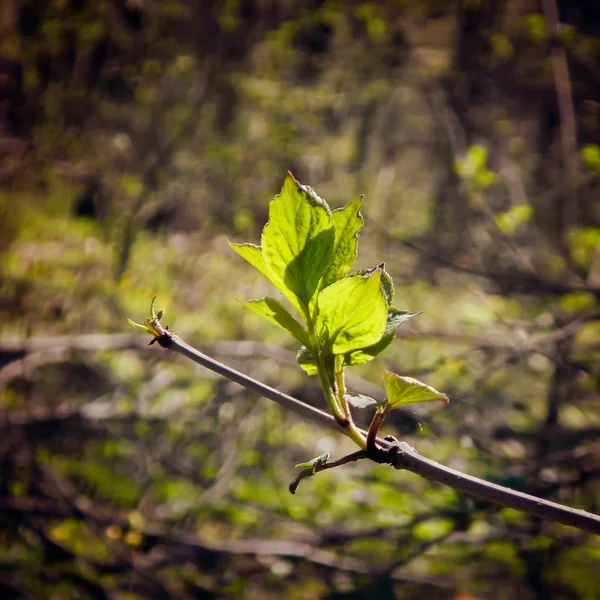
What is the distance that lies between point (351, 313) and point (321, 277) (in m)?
0.03

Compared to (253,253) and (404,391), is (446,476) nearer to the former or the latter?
(404,391)

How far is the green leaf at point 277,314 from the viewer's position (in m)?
0.38

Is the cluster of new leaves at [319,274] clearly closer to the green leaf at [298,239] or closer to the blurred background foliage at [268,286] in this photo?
the green leaf at [298,239]

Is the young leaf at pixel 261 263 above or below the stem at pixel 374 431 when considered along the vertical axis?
above

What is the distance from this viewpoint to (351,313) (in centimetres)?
37

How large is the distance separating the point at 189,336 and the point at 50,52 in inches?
65.7

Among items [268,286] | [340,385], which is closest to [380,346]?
[340,385]

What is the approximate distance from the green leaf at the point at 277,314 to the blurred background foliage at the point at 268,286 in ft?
3.56

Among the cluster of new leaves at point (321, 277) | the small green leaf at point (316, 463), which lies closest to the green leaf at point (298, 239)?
the cluster of new leaves at point (321, 277)

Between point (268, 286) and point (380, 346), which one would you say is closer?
point (380, 346)

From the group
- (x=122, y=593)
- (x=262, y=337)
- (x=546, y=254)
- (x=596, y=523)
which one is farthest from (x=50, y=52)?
(x=596, y=523)

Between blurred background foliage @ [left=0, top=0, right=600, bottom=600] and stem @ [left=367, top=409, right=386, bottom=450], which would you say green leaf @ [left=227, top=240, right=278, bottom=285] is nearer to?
stem @ [left=367, top=409, right=386, bottom=450]

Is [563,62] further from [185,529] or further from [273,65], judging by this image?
[185,529]

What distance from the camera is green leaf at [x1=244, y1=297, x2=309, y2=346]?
1.23 ft
